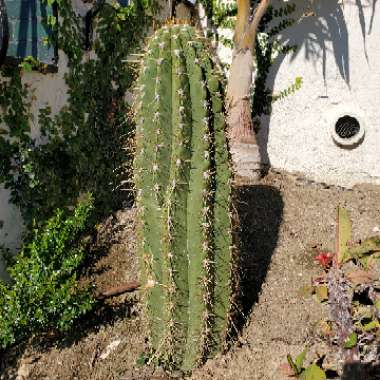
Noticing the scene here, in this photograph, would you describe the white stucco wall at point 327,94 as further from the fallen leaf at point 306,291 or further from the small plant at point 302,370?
the small plant at point 302,370

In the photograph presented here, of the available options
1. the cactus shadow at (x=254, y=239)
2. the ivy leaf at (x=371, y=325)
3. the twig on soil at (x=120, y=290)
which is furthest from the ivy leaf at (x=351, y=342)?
the twig on soil at (x=120, y=290)

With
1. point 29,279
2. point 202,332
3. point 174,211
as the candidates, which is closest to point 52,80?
point 29,279

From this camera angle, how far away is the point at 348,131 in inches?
251

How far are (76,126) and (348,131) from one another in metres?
3.26

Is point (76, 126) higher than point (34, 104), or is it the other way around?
point (34, 104)

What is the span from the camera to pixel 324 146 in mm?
6426

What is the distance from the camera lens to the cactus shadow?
3.47 metres

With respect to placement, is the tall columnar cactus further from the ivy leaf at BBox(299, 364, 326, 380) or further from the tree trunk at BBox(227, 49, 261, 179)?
the tree trunk at BBox(227, 49, 261, 179)

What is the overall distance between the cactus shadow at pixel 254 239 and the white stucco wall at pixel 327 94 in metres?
1.10

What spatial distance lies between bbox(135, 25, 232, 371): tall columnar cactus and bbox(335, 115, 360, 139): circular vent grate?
3.90m

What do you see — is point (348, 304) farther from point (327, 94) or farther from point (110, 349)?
point (327, 94)

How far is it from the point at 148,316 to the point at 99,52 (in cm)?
330

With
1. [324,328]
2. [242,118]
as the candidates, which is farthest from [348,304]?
[242,118]

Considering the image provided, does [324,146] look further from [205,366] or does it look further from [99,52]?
[205,366]
